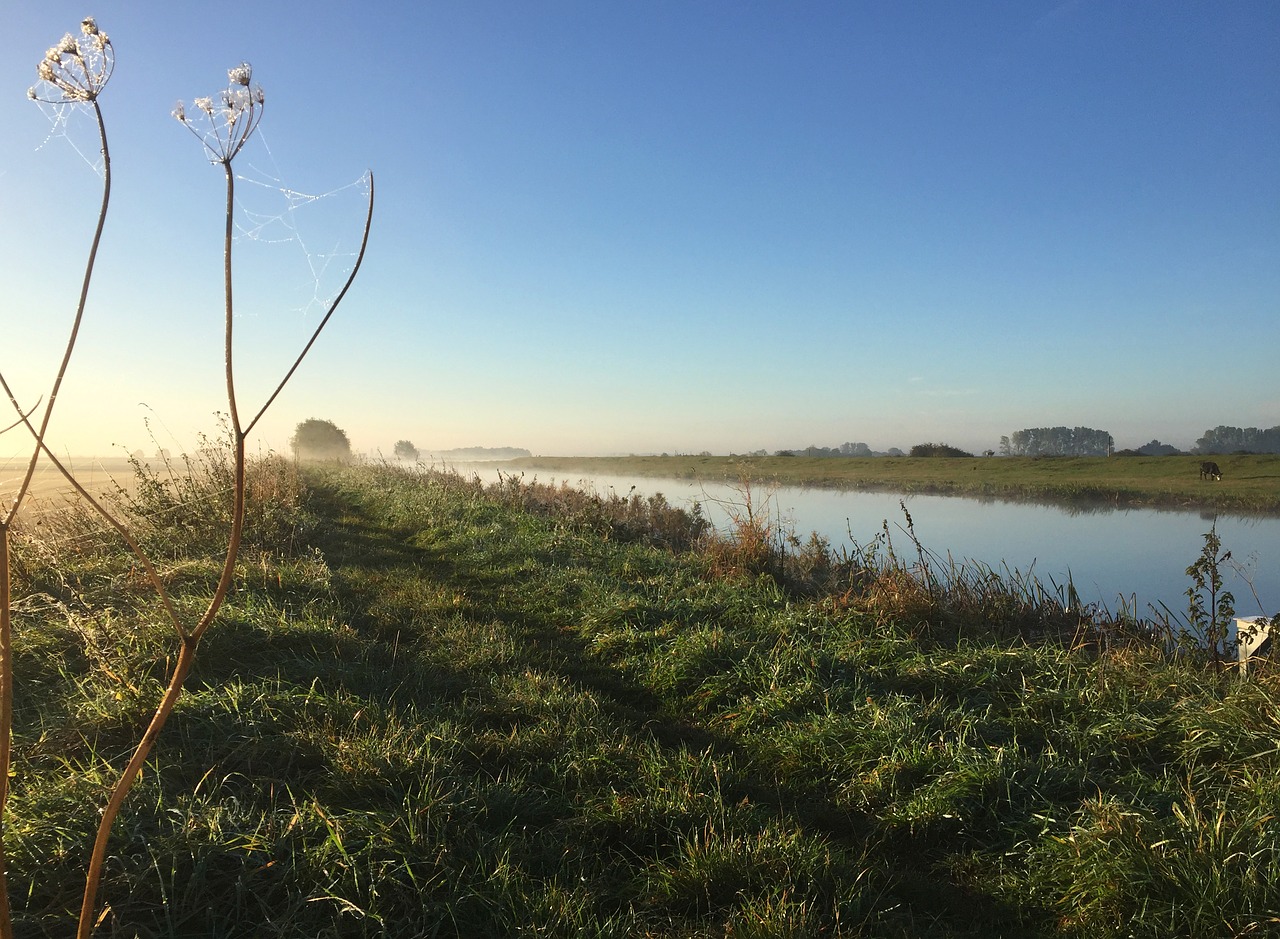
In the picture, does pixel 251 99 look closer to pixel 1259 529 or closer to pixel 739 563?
pixel 739 563

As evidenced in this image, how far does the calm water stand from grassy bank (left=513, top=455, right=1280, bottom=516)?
171 cm

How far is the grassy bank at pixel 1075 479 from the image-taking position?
17969 mm

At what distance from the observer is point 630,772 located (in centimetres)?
350

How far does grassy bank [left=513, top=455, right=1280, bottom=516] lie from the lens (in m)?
18.0

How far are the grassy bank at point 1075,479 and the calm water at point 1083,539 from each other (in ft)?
5.62

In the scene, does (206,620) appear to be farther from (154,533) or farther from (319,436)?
(319,436)

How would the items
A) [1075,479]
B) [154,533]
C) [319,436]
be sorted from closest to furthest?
[154,533] → [1075,479] → [319,436]

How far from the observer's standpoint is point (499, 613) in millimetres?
6383

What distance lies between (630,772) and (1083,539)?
41.9 feet

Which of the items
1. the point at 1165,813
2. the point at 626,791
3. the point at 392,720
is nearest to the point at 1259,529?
the point at 1165,813

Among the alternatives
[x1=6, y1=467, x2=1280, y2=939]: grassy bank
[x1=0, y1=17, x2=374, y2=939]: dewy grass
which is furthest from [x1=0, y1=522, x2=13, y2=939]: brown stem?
[x1=6, y1=467, x2=1280, y2=939]: grassy bank

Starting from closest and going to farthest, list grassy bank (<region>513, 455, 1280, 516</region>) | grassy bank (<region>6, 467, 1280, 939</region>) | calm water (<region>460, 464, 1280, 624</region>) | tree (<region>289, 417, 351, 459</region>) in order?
grassy bank (<region>6, 467, 1280, 939</region>) → calm water (<region>460, 464, 1280, 624</region>) → grassy bank (<region>513, 455, 1280, 516</region>) → tree (<region>289, 417, 351, 459</region>)

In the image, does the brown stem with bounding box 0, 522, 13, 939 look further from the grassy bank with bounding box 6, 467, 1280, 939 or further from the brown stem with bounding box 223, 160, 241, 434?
the grassy bank with bounding box 6, 467, 1280, 939

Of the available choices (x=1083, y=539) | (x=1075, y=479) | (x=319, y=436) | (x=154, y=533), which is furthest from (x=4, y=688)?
(x=319, y=436)
